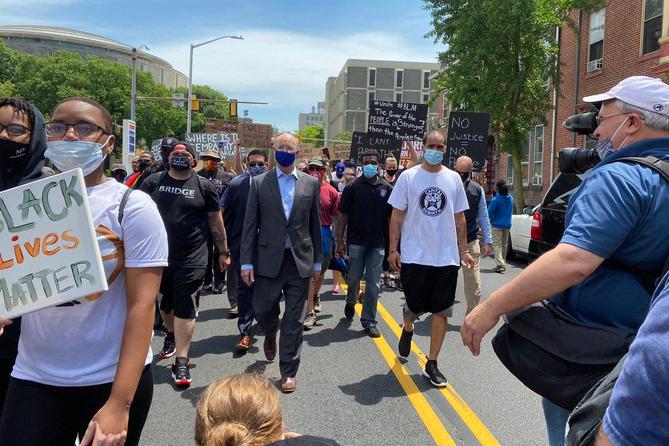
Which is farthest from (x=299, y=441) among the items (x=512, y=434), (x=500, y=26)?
(x=500, y=26)

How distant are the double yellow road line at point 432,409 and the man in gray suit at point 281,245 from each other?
1.03 meters

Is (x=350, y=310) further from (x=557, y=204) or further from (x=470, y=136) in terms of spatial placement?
(x=470, y=136)

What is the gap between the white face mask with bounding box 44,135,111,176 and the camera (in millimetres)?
2197

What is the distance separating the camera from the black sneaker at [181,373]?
4762 mm

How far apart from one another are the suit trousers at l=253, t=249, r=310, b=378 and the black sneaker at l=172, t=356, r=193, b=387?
772mm

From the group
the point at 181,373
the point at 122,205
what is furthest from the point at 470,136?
the point at 122,205

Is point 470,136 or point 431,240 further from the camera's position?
point 470,136

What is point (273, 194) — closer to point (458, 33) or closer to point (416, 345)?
point (416, 345)

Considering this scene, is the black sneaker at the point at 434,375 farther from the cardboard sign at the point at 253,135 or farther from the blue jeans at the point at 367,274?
the cardboard sign at the point at 253,135

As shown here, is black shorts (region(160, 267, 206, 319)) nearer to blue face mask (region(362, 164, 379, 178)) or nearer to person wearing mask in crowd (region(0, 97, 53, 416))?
person wearing mask in crowd (region(0, 97, 53, 416))

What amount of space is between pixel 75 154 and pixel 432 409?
330cm

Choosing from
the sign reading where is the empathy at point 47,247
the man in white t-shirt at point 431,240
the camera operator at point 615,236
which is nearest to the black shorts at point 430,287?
the man in white t-shirt at point 431,240

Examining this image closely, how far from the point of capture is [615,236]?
1.87 meters

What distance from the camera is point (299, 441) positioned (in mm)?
1437
